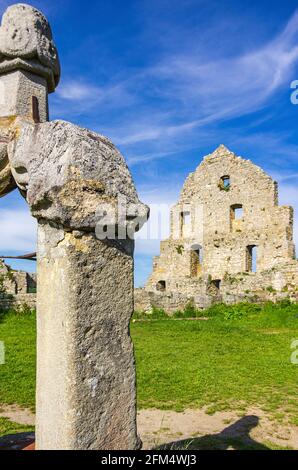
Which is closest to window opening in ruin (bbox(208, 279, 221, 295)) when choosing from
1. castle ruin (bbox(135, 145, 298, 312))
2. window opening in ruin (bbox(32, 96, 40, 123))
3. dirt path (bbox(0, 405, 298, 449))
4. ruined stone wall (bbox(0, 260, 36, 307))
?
castle ruin (bbox(135, 145, 298, 312))

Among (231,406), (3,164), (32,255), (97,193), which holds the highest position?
(3,164)

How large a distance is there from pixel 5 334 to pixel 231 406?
25.3ft

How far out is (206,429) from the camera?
5.43m

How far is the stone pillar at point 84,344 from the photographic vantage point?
255 cm

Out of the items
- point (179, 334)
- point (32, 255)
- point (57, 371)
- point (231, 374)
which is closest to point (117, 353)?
point (57, 371)

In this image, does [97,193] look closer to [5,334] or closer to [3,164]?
[3,164]

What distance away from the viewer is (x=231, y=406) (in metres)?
6.41

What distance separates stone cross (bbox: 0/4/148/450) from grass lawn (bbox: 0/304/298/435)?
3.25 meters

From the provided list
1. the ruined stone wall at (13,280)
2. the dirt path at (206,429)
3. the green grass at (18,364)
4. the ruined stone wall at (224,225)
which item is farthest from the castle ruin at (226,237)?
the dirt path at (206,429)

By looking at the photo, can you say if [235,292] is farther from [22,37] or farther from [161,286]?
[22,37]

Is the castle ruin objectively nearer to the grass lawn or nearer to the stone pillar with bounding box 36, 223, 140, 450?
the grass lawn

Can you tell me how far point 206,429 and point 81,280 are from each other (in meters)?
3.70

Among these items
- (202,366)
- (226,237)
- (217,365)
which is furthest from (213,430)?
(226,237)

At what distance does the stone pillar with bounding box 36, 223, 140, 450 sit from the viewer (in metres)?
2.55
